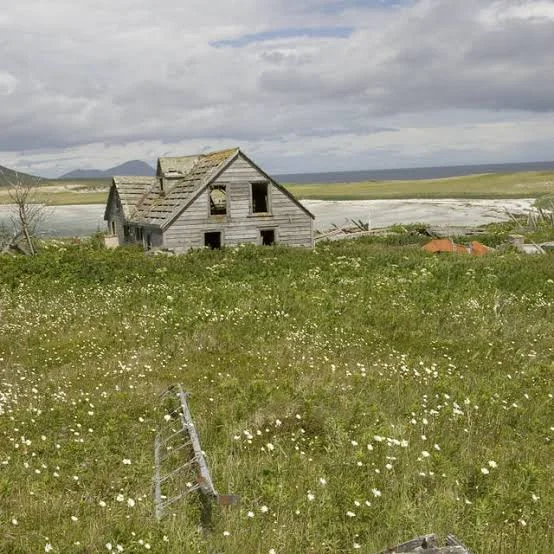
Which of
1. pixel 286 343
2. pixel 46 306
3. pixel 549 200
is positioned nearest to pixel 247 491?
pixel 286 343

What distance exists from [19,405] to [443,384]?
260 inches

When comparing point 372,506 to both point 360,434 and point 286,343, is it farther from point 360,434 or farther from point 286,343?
point 286,343

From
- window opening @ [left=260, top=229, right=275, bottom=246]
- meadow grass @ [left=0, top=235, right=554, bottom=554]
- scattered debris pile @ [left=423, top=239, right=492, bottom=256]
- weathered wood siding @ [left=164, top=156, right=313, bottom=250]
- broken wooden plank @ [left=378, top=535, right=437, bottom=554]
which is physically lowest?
meadow grass @ [left=0, top=235, right=554, bottom=554]

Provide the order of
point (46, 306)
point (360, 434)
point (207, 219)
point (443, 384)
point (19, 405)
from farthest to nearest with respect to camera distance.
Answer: point (207, 219) < point (46, 306) < point (443, 384) < point (19, 405) < point (360, 434)

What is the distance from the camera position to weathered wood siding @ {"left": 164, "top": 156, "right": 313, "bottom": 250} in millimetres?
31641

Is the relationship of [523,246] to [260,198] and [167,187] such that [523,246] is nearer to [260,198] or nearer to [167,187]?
[260,198]

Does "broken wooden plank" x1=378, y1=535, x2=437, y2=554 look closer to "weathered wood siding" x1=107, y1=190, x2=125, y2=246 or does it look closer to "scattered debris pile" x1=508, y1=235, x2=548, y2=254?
"scattered debris pile" x1=508, y1=235, x2=548, y2=254

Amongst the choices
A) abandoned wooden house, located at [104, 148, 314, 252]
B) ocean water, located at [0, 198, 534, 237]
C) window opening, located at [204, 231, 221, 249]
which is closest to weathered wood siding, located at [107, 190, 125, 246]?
abandoned wooden house, located at [104, 148, 314, 252]

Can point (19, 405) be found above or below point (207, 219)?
below

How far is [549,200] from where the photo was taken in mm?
63781

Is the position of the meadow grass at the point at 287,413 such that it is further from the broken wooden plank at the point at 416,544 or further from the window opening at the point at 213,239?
the window opening at the point at 213,239

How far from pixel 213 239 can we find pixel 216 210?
3.55m

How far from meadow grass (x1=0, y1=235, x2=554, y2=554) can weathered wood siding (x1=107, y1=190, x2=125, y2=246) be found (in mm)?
21225

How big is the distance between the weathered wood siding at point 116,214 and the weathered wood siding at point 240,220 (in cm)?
851
